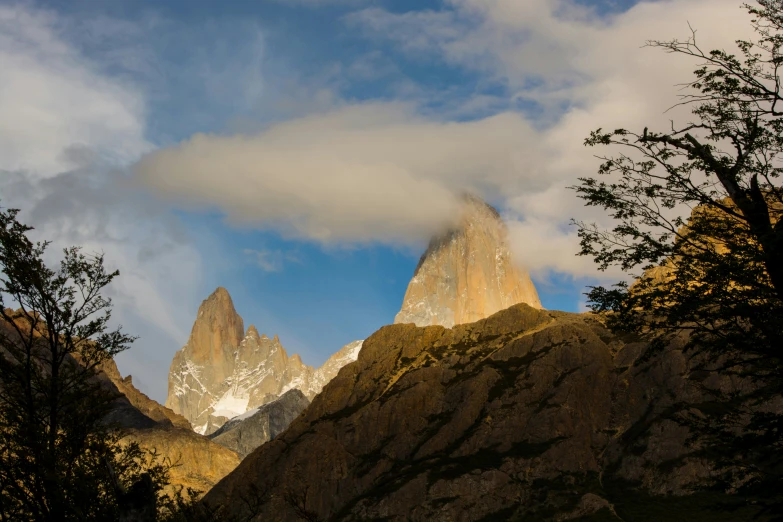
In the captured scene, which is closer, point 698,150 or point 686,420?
point 698,150

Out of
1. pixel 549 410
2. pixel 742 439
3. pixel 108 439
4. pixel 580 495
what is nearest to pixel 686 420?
pixel 742 439

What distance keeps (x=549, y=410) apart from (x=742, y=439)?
185m

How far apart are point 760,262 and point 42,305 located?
29.1 meters

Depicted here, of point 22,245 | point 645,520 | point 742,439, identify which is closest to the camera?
point 742,439

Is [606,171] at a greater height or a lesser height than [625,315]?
greater

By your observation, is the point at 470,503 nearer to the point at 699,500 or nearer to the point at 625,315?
the point at 699,500

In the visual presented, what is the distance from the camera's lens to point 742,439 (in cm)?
2116

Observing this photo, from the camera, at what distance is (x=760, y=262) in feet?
72.8

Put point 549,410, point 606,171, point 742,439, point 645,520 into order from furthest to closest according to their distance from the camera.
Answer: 1. point 549,410
2. point 645,520
3. point 606,171
4. point 742,439

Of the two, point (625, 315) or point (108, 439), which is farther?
point (108, 439)

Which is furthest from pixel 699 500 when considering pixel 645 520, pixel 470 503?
pixel 470 503

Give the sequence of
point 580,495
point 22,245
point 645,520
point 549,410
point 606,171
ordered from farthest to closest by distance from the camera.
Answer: point 549,410, point 580,495, point 645,520, point 22,245, point 606,171

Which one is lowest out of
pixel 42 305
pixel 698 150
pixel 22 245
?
pixel 698 150

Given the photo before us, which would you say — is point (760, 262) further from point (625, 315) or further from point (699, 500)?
point (699, 500)
